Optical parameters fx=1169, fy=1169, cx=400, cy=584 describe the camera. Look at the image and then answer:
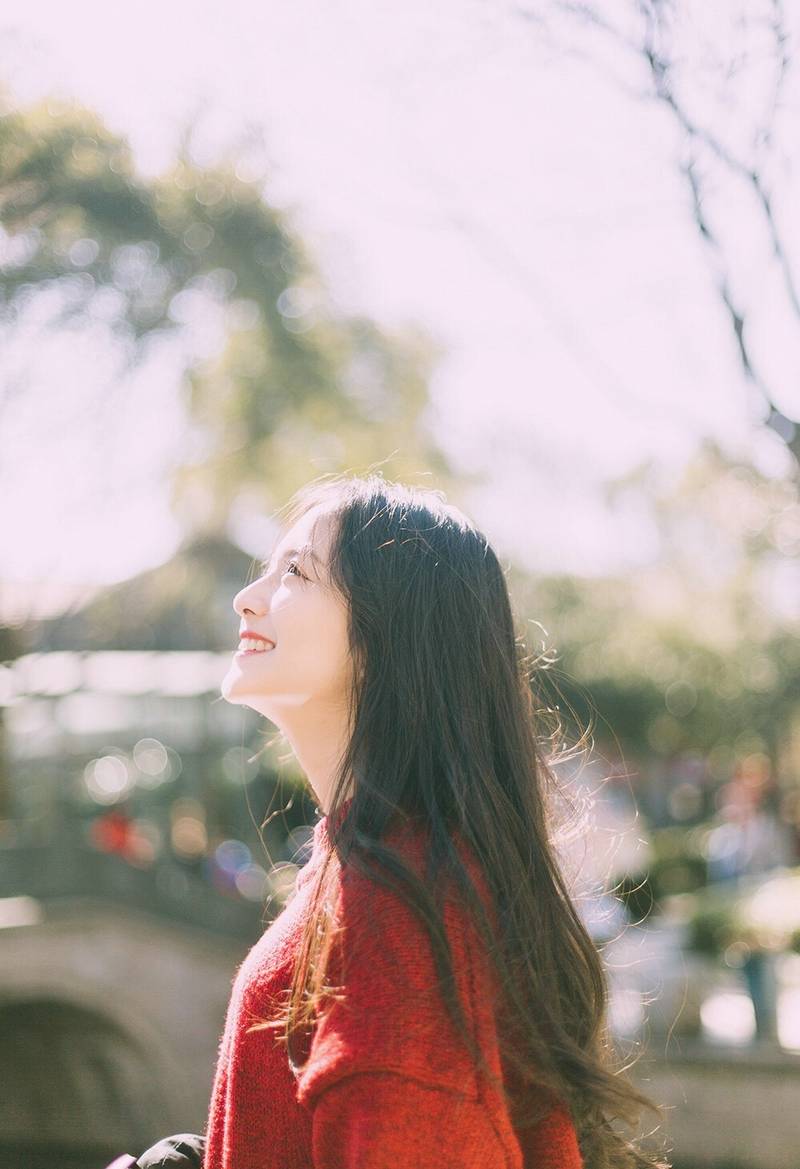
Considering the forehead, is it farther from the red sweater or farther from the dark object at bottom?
the dark object at bottom

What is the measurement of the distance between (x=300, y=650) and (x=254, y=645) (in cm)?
9

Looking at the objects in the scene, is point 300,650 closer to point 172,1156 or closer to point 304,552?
point 304,552

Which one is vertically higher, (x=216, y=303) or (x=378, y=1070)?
(x=216, y=303)

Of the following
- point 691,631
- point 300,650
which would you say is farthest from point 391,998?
point 691,631

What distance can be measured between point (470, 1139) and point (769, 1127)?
457 inches

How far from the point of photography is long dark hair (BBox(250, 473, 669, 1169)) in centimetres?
132

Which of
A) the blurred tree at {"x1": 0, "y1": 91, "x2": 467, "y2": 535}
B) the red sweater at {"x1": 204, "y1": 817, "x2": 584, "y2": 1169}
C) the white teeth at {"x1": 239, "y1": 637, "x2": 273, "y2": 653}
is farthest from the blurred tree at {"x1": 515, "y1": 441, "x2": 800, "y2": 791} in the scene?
the red sweater at {"x1": 204, "y1": 817, "x2": 584, "y2": 1169}

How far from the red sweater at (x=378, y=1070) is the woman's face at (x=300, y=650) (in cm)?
23

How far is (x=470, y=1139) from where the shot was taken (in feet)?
3.83

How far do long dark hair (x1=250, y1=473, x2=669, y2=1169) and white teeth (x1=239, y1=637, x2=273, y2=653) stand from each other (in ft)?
0.40

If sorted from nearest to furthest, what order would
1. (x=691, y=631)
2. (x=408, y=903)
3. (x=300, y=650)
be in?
1. (x=408, y=903)
2. (x=300, y=650)
3. (x=691, y=631)

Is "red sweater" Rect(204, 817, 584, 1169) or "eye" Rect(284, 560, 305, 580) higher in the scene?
"eye" Rect(284, 560, 305, 580)

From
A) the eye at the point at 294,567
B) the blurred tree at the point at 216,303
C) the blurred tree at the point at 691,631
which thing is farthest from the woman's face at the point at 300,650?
the blurred tree at the point at 691,631

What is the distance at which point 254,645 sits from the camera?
1.55 metres
